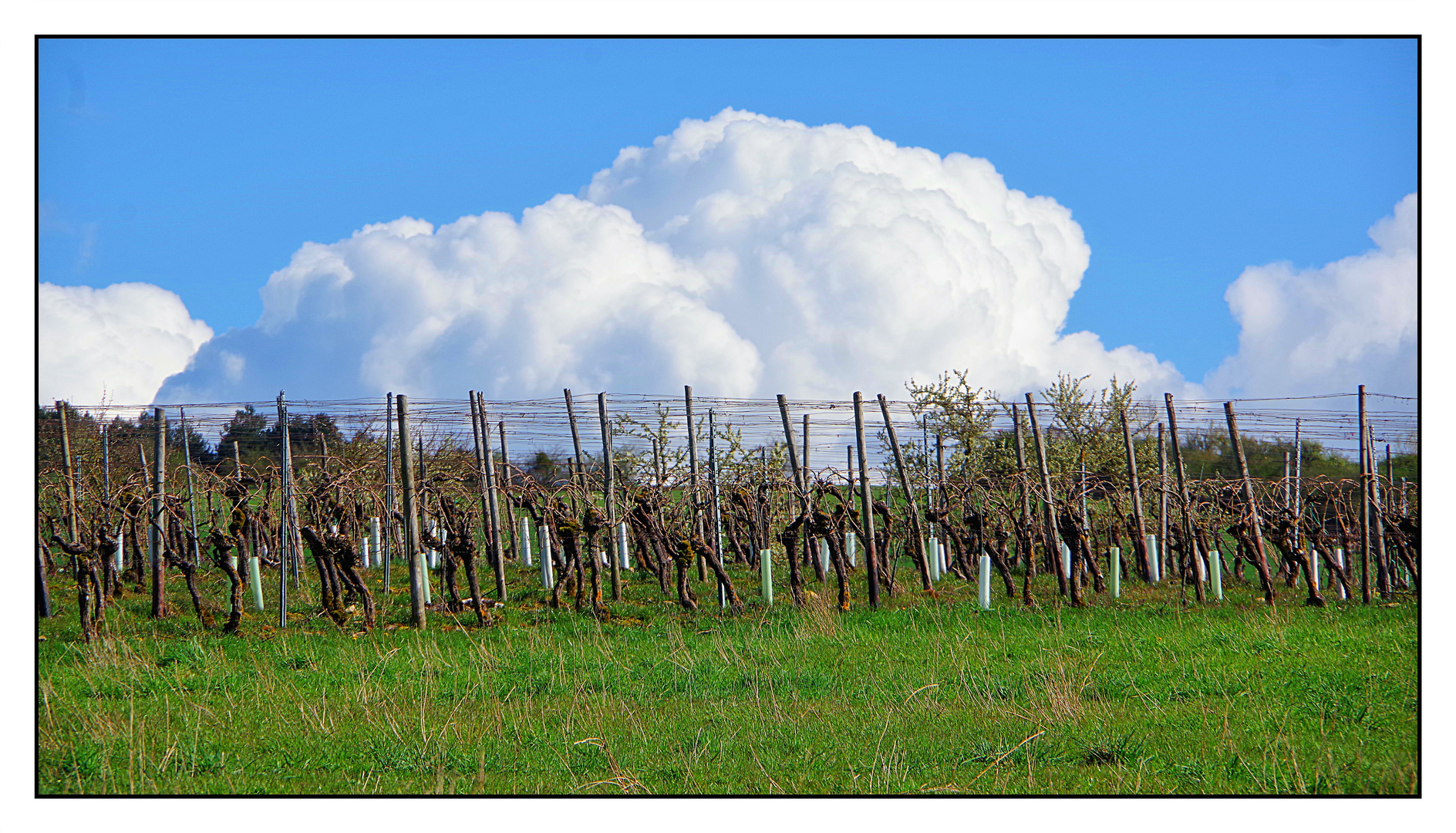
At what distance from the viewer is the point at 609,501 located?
1071 cm

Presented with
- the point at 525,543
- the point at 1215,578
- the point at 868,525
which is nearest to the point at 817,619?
the point at 868,525

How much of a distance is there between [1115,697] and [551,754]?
370cm

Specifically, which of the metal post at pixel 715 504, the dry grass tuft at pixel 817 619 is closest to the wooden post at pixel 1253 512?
the dry grass tuft at pixel 817 619

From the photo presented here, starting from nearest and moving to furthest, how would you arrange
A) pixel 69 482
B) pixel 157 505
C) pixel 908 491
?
1. pixel 69 482
2. pixel 157 505
3. pixel 908 491

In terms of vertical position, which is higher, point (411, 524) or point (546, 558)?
point (411, 524)

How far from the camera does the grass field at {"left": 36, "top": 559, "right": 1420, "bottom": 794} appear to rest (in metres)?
4.75

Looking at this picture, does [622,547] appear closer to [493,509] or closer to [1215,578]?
[493,509]

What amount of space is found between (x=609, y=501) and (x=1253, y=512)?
697 centimetres

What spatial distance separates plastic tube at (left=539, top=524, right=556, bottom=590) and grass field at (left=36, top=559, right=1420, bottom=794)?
4.20ft

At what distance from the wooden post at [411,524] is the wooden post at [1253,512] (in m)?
8.44

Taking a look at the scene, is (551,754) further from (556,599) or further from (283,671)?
(556,599)

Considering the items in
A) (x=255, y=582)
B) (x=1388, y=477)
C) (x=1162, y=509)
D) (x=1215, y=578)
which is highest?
(x=1388, y=477)

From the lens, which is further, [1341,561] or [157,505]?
[1341,561]

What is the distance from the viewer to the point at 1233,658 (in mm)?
7562
